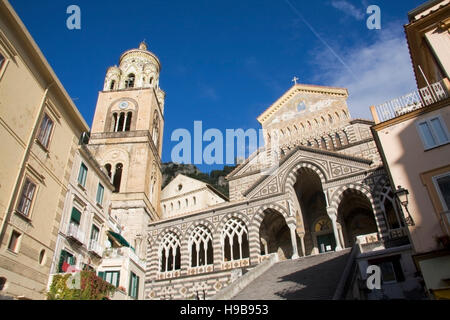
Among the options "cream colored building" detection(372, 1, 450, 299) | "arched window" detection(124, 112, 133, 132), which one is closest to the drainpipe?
"cream colored building" detection(372, 1, 450, 299)

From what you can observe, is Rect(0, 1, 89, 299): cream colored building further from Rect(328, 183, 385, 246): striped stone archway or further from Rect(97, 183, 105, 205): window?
Rect(328, 183, 385, 246): striped stone archway

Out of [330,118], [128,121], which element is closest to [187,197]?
[128,121]

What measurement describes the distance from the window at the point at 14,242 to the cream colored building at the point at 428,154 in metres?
13.1

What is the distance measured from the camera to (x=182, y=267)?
2606 centimetres

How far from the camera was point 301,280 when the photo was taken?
15.4 meters

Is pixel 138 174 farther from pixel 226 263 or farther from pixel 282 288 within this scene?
pixel 282 288

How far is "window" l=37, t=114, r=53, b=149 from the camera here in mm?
14250

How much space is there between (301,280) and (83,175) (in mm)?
12184

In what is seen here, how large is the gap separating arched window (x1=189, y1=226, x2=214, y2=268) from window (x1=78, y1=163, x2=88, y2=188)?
11.1 metres

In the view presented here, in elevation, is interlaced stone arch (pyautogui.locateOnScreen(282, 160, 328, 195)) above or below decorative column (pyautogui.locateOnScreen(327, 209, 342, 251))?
above

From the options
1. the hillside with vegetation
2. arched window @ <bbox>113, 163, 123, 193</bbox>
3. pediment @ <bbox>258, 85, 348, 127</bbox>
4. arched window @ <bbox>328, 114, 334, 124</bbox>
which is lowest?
arched window @ <bbox>113, 163, 123, 193</bbox>

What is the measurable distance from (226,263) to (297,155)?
9.36 meters

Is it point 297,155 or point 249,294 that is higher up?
point 297,155
